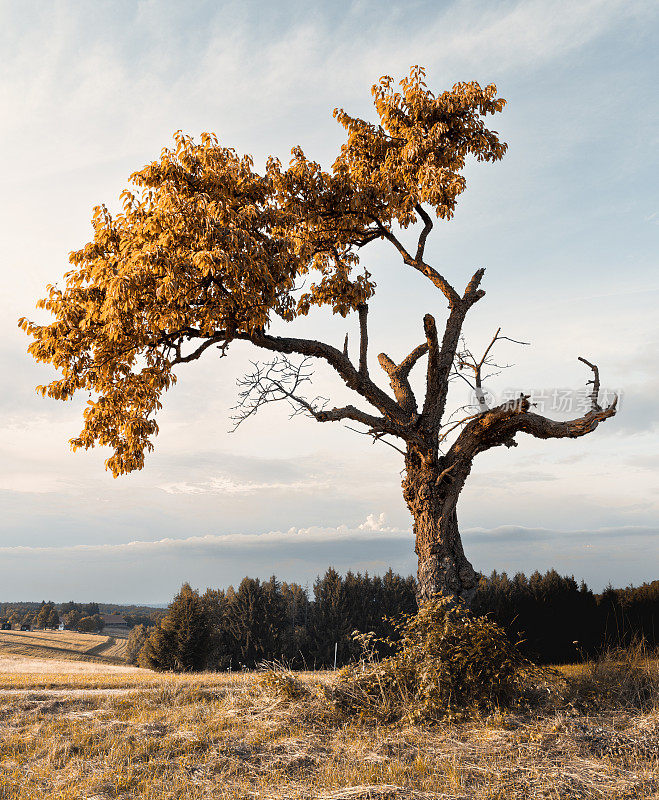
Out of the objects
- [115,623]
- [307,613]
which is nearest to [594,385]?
[307,613]

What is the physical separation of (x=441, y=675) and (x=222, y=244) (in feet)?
20.0

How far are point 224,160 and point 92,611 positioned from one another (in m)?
130

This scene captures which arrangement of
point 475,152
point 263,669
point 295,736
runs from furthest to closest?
point 475,152 < point 263,669 < point 295,736

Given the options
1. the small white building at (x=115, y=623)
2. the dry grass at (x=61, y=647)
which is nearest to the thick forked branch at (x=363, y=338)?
the dry grass at (x=61, y=647)

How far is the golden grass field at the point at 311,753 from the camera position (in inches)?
198

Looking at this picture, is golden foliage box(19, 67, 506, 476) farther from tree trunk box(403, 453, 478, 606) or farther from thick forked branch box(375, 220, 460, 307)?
tree trunk box(403, 453, 478, 606)

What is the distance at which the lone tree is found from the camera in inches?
296

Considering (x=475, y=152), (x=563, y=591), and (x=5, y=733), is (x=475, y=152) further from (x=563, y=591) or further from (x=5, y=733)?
(x=563, y=591)

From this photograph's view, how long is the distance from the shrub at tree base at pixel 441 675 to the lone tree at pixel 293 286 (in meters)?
1.01

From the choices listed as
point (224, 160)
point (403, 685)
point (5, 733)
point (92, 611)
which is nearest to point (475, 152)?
point (224, 160)

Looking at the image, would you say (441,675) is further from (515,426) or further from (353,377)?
(353,377)

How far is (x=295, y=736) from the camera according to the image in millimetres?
6500

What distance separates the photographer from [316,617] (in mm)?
47188

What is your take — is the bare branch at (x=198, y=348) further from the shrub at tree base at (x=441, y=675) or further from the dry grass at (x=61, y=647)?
the dry grass at (x=61, y=647)
